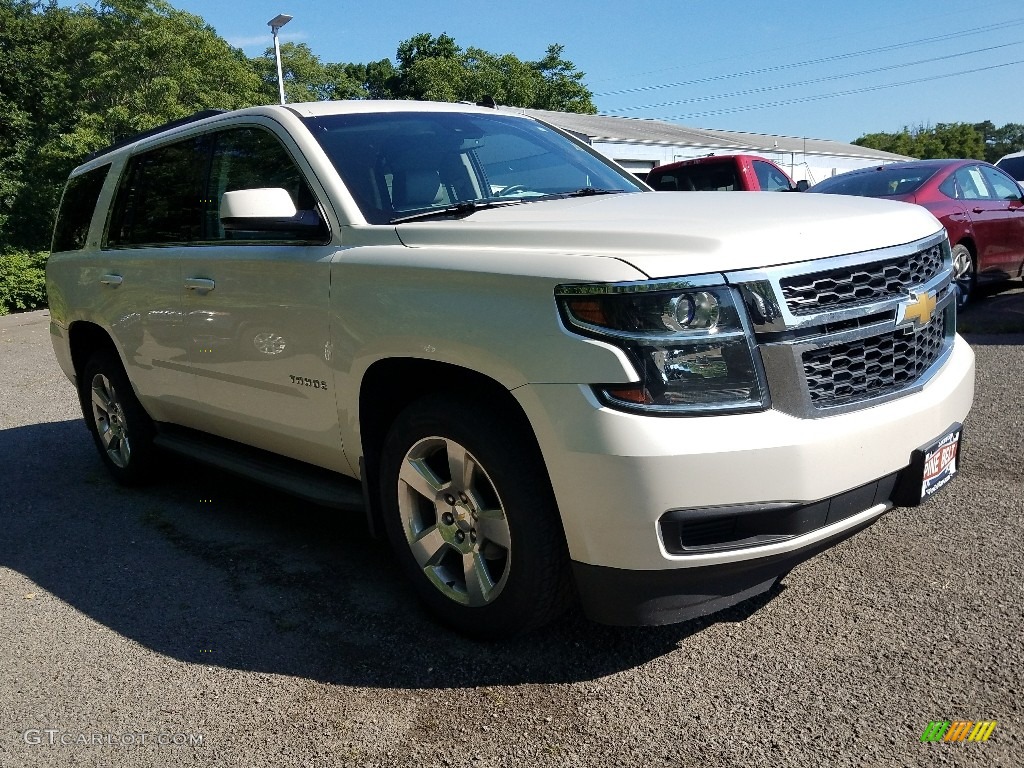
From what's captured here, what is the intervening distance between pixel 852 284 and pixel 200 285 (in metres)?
2.84

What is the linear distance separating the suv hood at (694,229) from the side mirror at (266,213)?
448 millimetres

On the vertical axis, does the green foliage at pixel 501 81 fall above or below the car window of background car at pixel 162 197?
above

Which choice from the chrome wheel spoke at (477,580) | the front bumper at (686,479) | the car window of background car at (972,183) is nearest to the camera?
the front bumper at (686,479)

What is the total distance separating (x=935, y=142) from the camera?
266 feet

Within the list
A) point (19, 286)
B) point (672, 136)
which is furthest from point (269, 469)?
point (672, 136)

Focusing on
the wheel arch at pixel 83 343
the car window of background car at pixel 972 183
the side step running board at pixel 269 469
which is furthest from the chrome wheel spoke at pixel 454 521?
the car window of background car at pixel 972 183

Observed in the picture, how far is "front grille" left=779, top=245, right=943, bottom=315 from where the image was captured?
8.58 feet

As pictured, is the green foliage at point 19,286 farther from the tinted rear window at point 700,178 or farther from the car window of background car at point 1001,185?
the car window of background car at point 1001,185

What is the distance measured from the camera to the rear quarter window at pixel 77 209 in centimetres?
564

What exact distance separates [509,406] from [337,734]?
111 centimetres

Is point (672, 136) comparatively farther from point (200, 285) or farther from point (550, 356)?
point (550, 356)

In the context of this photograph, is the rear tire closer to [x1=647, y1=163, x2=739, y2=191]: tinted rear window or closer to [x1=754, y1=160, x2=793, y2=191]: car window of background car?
[x1=647, y1=163, x2=739, y2=191]: tinted rear window

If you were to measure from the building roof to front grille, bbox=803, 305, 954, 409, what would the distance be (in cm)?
1935

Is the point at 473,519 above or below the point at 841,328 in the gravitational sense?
below
